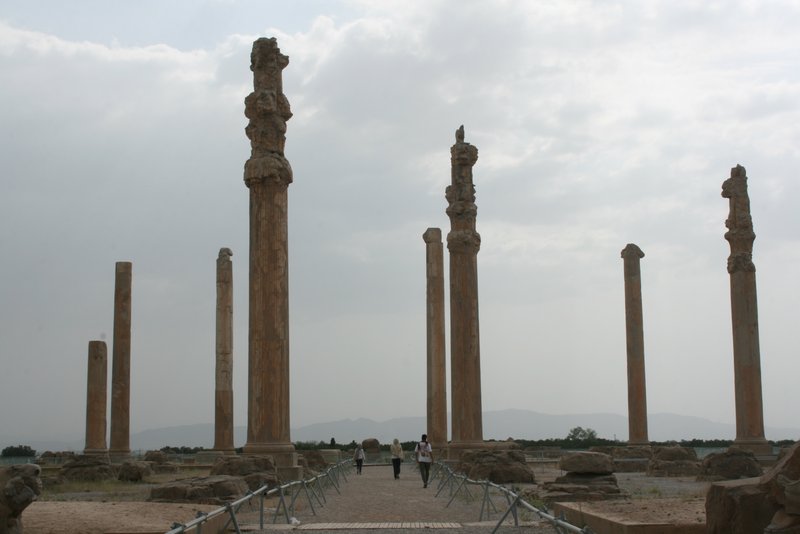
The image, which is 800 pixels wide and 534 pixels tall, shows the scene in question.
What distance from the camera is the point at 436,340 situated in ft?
117

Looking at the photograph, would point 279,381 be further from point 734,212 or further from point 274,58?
point 734,212

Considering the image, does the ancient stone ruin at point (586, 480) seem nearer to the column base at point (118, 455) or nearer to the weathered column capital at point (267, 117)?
the weathered column capital at point (267, 117)

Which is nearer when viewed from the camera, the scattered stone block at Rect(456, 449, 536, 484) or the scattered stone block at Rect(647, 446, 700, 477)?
the scattered stone block at Rect(456, 449, 536, 484)

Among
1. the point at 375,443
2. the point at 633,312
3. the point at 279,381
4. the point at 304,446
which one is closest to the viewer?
the point at 279,381

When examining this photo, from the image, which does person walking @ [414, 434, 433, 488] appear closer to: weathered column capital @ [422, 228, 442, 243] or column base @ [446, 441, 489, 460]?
column base @ [446, 441, 489, 460]

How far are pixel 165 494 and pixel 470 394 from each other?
481 inches

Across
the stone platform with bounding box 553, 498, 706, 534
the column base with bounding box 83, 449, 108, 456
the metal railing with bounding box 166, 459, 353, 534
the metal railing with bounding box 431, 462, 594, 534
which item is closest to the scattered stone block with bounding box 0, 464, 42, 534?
the metal railing with bounding box 166, 459, 353, 534

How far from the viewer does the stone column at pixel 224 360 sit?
34.4 metres

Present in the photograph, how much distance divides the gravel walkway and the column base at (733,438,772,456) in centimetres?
1199

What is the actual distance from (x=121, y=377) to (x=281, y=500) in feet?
65.2

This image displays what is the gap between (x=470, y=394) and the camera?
26.2 m

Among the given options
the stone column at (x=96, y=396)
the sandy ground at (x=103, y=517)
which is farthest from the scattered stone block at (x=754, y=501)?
the stone column at (x=96, y=396)

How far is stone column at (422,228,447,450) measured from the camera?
116ft

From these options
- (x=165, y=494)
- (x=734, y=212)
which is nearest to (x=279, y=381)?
(x=165, y=494)
